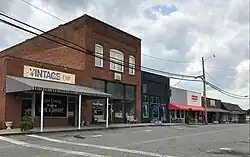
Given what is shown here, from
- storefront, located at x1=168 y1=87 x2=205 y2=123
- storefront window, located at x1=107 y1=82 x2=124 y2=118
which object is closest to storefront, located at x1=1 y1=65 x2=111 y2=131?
storefront window, located at x1=107 y1=82 x2=124 y2=118

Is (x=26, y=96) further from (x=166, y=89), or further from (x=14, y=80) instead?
(x=166, y=89)

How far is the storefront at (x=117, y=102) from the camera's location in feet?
111

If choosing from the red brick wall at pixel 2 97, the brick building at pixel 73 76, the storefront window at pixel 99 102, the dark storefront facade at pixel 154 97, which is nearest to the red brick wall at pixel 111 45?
the brick building at pixel 73 76

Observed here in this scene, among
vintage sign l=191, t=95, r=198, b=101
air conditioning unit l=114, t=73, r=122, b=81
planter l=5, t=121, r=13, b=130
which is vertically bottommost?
planter l=5, t=121, r=13, b=130

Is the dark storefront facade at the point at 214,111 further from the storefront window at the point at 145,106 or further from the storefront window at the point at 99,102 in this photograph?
the storefront window at the point at 99,102

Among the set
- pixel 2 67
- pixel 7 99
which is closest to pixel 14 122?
pixel 7 99

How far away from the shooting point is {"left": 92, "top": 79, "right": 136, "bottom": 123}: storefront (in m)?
33.9

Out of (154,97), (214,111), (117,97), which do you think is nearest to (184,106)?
(154,97)

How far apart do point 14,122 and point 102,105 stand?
10.4m

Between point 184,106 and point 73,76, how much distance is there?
25175 millimetres

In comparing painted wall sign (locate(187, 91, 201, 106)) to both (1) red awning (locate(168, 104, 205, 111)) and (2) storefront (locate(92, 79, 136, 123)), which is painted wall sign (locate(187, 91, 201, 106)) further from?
(2) storefront (locate(92, 79, 136, 123))

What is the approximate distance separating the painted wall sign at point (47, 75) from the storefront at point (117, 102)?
3.90 metres

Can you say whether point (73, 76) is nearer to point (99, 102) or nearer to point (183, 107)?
point (99, 102)

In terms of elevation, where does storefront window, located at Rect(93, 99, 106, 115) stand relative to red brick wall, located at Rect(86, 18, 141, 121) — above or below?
below
